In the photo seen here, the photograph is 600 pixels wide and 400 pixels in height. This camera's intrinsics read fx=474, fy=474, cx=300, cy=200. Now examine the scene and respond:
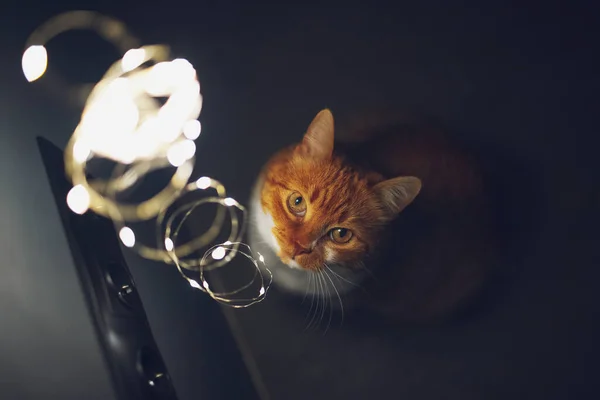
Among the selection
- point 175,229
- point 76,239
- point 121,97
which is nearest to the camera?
point 76,239

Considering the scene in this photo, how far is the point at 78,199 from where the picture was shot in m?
0.79

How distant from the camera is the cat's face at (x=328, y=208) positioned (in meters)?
0.89

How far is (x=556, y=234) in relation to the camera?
0.89 meters

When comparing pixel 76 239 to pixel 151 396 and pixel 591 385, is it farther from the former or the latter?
pixel 591 385

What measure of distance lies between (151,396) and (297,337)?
30cm

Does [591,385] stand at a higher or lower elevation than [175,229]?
lower

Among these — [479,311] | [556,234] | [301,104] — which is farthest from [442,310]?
[301,104]

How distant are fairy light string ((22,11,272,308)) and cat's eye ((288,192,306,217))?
0.34ft

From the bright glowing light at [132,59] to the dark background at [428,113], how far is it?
0.03m

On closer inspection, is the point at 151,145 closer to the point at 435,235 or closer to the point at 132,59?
the point at 132,59

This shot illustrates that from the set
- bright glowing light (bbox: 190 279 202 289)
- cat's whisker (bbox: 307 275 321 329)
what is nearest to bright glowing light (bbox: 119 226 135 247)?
bright glowing light (bbox: 190 279 202 289)

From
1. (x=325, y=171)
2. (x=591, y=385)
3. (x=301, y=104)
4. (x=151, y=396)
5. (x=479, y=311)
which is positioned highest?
(x=301, y=104)

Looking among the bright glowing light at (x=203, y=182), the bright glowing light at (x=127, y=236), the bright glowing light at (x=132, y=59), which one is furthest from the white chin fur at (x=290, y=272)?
the bright glowing light at (x=132, y=59)

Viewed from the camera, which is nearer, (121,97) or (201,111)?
(121,97)
